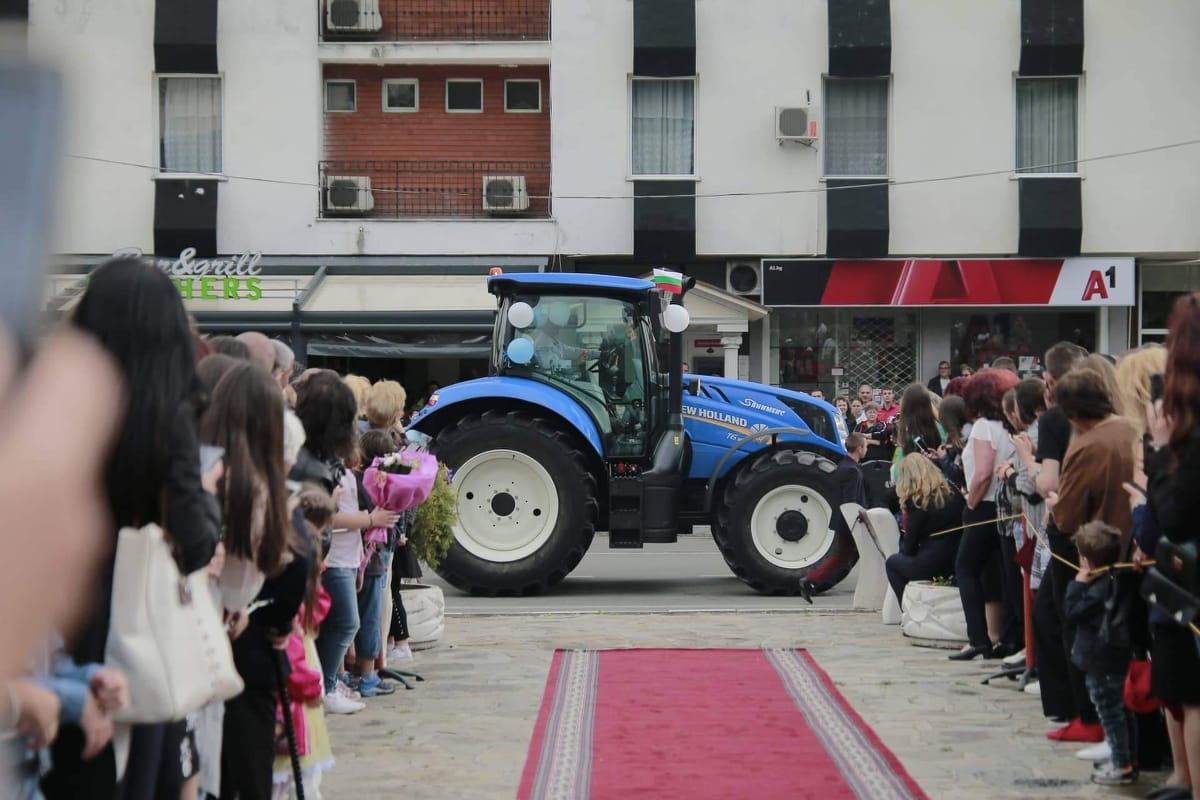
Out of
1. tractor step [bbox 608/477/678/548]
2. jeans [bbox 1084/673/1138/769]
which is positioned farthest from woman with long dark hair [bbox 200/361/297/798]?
tractor step [bbox 608/477/678/548]

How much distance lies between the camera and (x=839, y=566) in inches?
514

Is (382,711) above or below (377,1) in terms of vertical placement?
Result: below

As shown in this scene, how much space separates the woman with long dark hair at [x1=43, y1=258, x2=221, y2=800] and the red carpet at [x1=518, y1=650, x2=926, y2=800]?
277 cm

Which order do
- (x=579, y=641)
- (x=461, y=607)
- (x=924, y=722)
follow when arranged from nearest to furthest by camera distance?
(x=924, y=722) < (x=579, y=641) < (x=461, y=607)

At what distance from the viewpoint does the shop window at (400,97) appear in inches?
1030

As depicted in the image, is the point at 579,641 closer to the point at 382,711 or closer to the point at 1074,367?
the point at 382,711

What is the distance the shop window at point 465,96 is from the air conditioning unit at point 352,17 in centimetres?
163

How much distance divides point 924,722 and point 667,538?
5.51m

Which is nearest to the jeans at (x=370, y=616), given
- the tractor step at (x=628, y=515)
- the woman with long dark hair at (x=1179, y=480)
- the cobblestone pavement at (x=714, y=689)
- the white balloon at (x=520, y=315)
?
the cobblestone pavement at (x=714, y=689)

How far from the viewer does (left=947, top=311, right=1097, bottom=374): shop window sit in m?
25.5

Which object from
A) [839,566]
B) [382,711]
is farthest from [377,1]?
[382,711]

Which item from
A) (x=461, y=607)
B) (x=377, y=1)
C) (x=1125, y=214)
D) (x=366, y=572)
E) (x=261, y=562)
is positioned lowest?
(x=461, y=607)

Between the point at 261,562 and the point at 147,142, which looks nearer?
the point at 261,562

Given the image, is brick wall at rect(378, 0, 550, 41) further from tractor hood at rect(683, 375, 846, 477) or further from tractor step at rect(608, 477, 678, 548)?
tractor step at rect(608, 477, 678, 548)
